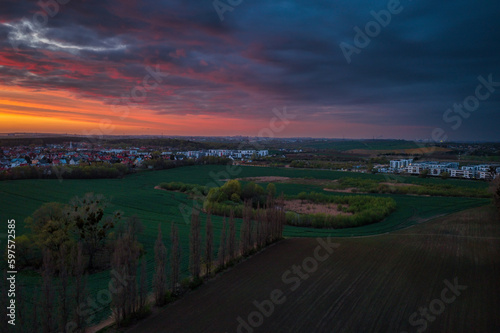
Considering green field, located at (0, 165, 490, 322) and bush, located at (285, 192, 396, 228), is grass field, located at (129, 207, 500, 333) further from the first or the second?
bush, located at (285, 192, 396, 228)

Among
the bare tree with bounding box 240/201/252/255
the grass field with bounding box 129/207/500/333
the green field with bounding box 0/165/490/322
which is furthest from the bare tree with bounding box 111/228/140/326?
the bare tree with bounding box 240/201/252/255

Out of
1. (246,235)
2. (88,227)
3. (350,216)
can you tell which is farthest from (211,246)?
(350,216)

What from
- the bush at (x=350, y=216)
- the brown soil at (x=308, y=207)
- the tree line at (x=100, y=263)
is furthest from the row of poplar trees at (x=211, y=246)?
the brown soil at (x=308, y=207)

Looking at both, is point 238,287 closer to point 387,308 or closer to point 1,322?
point 387,308

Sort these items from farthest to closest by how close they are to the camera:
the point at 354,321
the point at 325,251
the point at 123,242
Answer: the point at 325,251 → the point at 123,242 → the point at 354,321

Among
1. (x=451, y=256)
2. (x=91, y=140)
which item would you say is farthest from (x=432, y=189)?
(x=91, y=140)

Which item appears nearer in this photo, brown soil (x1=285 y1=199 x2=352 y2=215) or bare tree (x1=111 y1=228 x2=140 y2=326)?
bare tree (x1=111 y1=228 x2=140 y2=326)

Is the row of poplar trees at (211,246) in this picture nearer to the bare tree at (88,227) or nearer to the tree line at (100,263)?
the tree line at (100,263)

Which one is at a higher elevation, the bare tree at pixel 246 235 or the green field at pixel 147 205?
the bare tree at pixel 246 235
